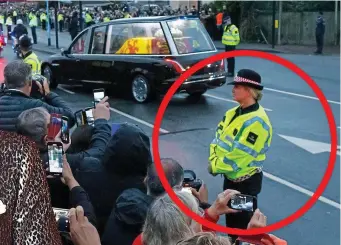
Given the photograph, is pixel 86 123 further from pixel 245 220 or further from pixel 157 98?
pixel 157 98

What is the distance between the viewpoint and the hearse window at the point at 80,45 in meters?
14.0

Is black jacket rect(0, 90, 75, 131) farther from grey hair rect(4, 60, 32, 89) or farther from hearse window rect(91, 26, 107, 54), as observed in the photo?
hearse window rect(91, 26, 107, 54)

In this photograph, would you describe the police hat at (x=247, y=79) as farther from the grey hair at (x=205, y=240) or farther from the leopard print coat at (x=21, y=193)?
the leopard print coat at (x=21, y=193)

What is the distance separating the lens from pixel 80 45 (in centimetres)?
1423

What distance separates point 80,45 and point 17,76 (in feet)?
31.8

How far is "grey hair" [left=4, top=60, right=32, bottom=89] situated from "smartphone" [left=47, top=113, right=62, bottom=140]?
A: 1261 mm

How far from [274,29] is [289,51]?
1800 mm

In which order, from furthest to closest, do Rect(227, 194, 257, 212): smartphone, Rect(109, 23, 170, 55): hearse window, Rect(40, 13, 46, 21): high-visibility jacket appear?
Rect(40, 13, 46, 21): high-visibility jacket
Rect(109, 23, 170, 55): hearse window
Rect(227, 194, 257, 212): smartphone

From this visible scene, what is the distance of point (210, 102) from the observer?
12820 millimetres

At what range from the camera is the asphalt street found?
635 cm

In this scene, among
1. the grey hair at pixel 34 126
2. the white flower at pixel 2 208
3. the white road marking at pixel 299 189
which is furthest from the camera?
the white road marking at pixel 299 189

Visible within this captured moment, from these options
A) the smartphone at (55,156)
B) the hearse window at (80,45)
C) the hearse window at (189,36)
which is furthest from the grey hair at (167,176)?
the hearse window at (80,45)

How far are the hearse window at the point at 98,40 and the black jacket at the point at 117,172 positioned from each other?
1031 cm

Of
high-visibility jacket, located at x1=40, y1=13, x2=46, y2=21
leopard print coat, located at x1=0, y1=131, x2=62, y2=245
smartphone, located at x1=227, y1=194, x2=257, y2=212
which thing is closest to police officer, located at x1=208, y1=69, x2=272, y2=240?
smartphone, located at x1=227, y1=194, x2=257, y2=212
